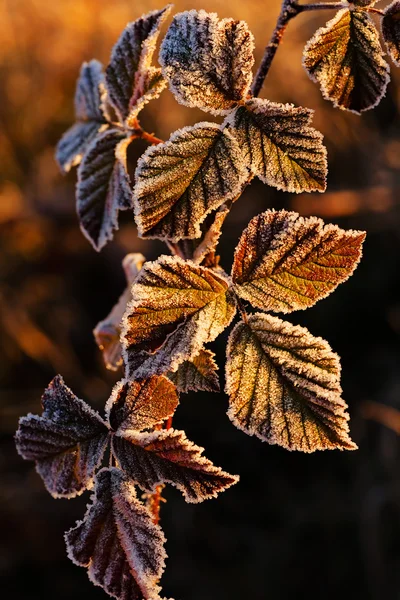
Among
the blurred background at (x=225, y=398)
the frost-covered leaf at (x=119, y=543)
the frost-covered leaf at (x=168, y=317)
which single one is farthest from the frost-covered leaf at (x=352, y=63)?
the blurred background at (x=225, y=398)

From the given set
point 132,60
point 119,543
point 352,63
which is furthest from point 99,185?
point 119,543

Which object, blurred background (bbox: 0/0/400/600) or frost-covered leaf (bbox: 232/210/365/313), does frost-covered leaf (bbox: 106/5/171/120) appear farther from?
blurred background (bbox: 0/0/400/600)

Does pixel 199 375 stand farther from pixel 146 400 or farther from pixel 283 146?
pixel 283 146

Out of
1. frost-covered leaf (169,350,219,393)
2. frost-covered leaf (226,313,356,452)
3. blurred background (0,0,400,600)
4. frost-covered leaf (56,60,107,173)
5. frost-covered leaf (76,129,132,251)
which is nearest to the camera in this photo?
frost-covered leaf (226,313,356,452)

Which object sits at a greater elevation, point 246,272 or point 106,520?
point 246,272

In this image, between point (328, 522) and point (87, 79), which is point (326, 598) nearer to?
point (328, 522)

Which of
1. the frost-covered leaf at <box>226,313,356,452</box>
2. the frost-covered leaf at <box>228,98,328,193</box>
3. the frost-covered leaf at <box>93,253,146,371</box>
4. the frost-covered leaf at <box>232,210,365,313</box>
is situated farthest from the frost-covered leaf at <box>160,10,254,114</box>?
the frost-covered leaf at <box>93,253,146,371</box>

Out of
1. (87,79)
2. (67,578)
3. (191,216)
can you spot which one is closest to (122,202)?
(191,216)
